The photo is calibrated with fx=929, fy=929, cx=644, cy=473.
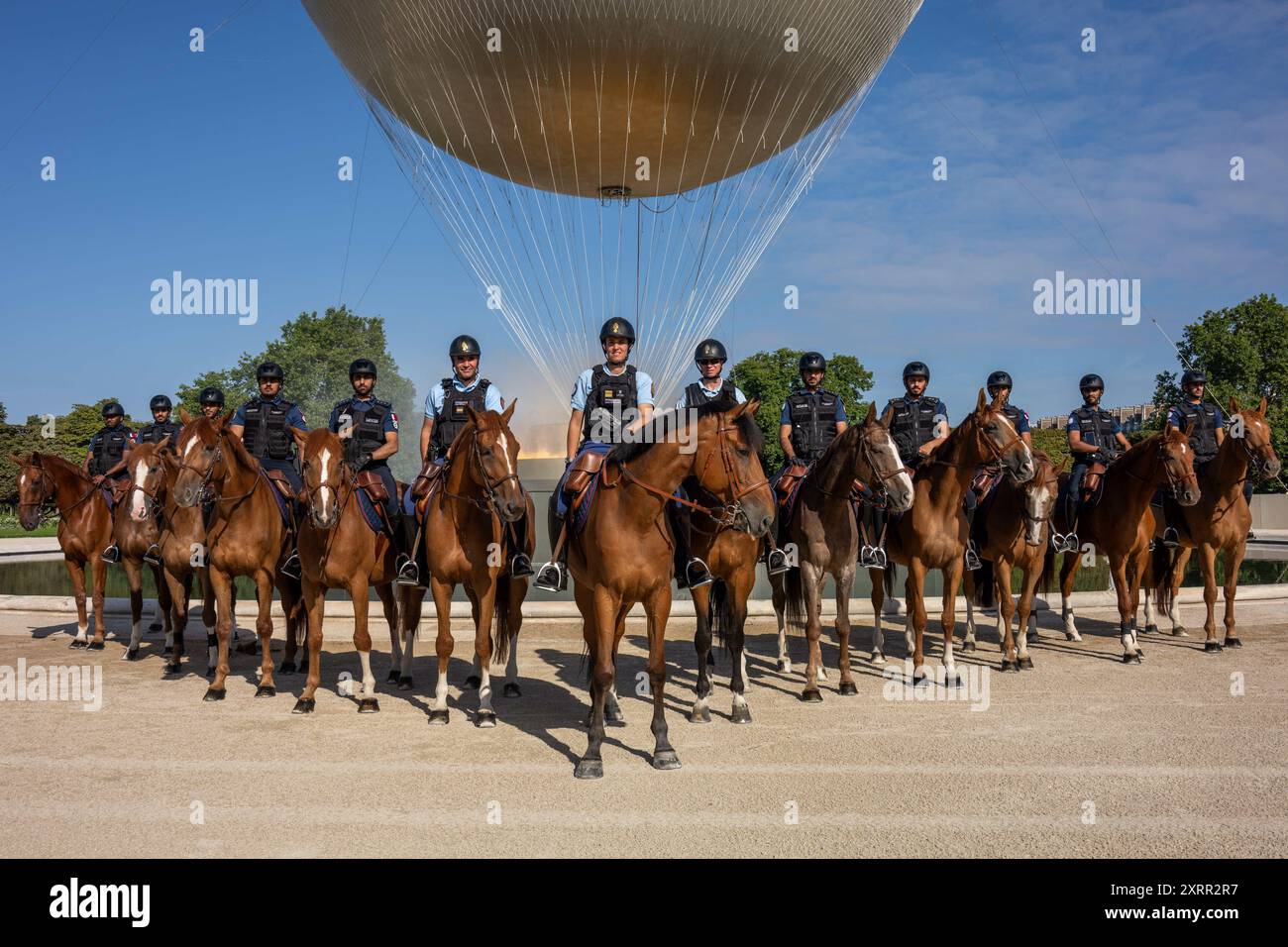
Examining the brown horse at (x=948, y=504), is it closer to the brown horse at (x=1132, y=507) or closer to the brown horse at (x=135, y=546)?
the brown horse at (x=1132, y=507)

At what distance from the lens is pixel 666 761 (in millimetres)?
7570

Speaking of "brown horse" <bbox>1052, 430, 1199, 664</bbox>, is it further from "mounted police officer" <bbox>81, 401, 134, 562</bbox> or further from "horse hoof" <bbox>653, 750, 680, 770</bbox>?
"mounted police officer" <bbox>81, 401, 134, 562</bbox>

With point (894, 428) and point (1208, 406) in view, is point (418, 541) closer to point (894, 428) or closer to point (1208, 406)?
point (894, 428)

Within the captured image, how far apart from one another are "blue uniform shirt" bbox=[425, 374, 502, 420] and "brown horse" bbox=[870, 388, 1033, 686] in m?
4.99

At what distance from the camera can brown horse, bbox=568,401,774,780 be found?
7461mm

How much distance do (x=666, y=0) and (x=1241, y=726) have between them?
16461 millimetres

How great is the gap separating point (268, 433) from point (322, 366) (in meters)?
85.1

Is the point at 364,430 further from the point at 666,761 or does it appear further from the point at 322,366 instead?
the point at 322,366

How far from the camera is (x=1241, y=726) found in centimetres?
877

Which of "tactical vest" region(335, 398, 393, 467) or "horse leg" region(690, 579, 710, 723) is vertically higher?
"tactical vest" region(335, 398, 393, 467)

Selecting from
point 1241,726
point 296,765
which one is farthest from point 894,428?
point 296,765

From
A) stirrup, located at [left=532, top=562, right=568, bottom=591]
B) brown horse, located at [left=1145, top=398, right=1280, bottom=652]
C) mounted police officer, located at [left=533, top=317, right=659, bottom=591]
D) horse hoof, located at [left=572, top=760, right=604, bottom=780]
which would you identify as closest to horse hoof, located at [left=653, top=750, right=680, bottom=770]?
horse hoof, located at [left=572, top=760, right=604, bottom=780]

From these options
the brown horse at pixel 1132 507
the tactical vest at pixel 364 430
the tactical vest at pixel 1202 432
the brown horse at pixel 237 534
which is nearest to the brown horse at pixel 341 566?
the brown horse at pixel 237 534

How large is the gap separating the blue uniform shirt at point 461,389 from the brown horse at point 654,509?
2789mm
